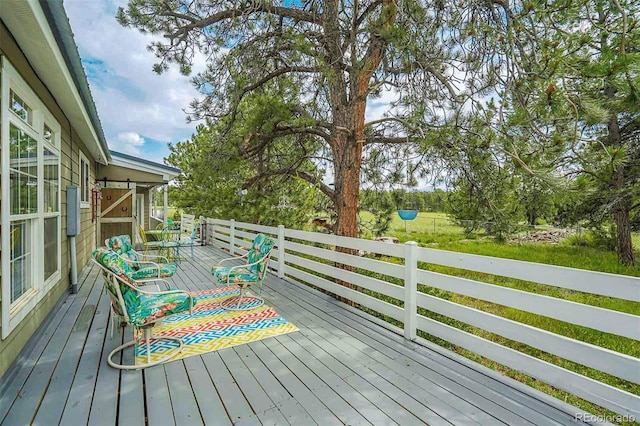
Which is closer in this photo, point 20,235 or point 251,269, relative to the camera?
point 20,235

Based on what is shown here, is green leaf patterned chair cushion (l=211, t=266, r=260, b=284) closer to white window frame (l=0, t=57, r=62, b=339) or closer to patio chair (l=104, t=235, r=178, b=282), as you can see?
patio chair (l=104, t=235, r=178, b=282)

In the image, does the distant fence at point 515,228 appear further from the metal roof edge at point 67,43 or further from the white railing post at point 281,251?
the metal roof edge at point 67,43

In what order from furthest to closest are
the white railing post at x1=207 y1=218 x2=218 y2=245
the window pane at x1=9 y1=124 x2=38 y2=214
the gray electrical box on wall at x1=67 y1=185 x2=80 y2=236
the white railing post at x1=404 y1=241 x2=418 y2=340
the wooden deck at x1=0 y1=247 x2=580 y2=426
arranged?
the white railing post at x1=207 y1=218 x2=218 y2=245
the gray electrical box on wall at x1=67 y1=185 x2=80 y2=236
the white railing post at x1=404 y1=241 x2=418 y2=340
the window pane at x1=9 y1=124 x2=38 y2=214
the wooden deck at x1=0 y1=247 x2=580 y2=426

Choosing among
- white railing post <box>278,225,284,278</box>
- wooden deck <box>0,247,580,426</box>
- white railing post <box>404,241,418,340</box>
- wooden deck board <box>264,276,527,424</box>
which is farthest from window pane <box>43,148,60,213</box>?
white railing post <box>404,241,418,340</box>

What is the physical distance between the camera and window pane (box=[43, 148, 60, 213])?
383 cm

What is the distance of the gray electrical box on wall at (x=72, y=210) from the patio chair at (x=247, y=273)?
2.25m

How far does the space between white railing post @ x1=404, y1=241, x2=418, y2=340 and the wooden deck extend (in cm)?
16

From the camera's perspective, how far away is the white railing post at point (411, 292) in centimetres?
330

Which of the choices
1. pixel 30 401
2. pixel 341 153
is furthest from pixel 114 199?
pixel 30 401

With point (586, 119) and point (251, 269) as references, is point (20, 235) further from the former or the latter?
point (586, 119)

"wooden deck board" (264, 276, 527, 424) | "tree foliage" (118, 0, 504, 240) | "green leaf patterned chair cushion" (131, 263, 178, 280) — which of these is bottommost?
"wooden deck board" (264, 276, 527, 424)

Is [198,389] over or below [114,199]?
below

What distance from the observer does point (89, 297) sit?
483cm

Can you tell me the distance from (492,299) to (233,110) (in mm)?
4537
